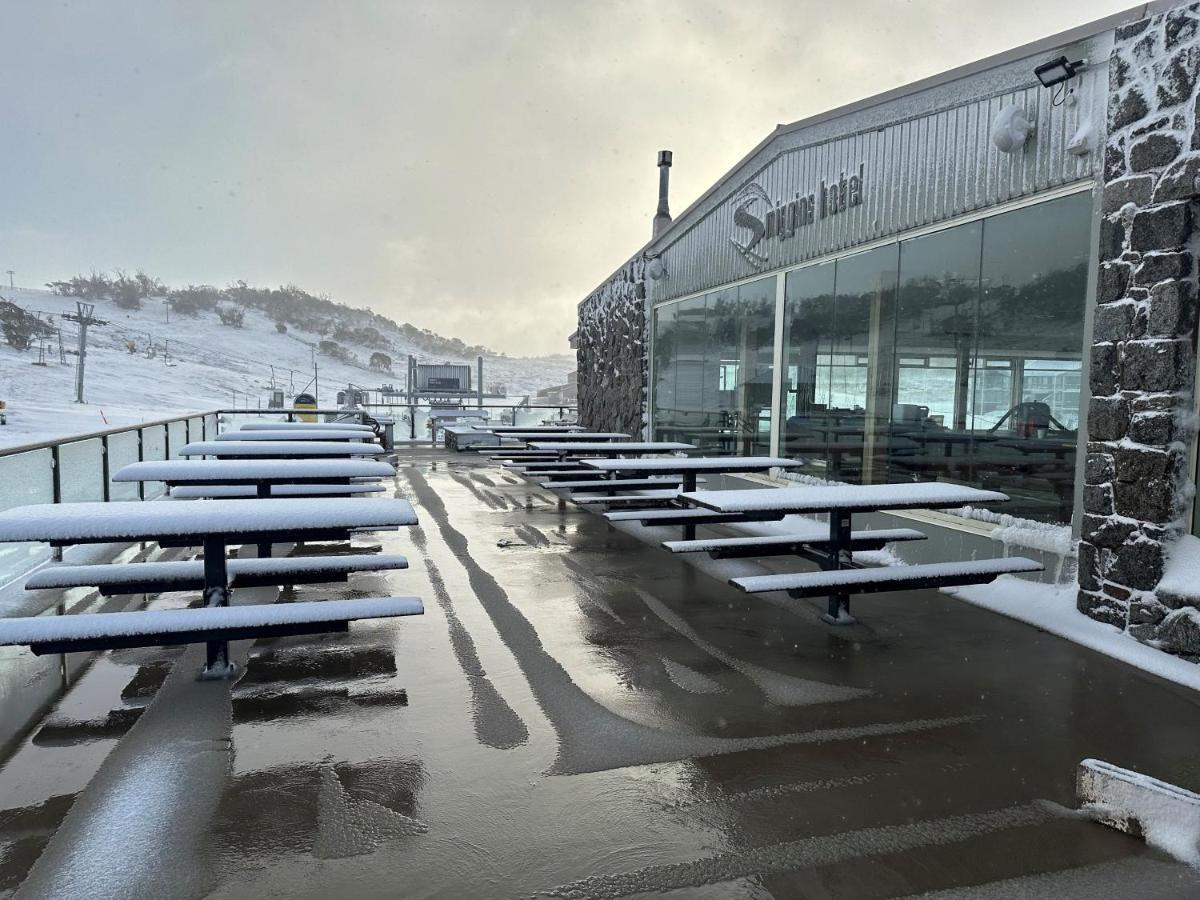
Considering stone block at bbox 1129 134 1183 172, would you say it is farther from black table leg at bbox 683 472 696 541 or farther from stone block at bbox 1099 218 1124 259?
black table leg at bbox 683 472 696 541

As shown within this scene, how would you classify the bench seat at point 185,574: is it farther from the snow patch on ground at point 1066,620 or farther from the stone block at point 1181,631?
the stone block at point 1181,631

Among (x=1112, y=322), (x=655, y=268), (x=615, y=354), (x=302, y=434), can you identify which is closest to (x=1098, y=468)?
(x=1112, y=322)

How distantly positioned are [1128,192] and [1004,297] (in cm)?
141

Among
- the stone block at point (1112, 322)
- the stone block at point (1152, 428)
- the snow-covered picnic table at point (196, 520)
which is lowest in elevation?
the snow-covered picnic table at point (196, 520)

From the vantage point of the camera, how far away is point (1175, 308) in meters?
4.25

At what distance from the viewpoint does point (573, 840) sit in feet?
7.92

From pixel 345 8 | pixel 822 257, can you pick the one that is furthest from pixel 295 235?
pixel 822 257

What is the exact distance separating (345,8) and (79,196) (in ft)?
261

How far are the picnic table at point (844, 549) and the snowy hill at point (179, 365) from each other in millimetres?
17838

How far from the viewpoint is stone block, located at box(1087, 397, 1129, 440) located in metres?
4.57

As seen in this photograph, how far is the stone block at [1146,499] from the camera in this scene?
431cm

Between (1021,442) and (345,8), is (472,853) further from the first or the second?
(345,8)

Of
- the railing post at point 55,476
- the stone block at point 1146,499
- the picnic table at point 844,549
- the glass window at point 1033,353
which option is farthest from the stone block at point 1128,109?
the railing post at point 55,476

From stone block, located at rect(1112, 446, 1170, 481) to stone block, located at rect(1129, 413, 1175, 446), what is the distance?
0.21 ft
